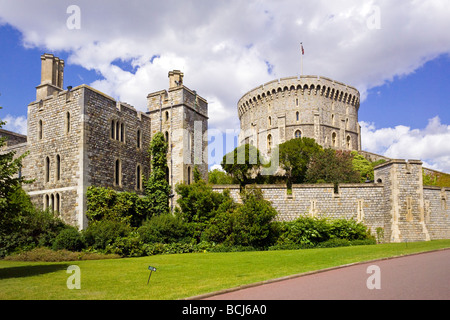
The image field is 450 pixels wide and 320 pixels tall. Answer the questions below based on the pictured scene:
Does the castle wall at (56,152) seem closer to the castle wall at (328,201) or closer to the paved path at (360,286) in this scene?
the castle wall at (328,201)

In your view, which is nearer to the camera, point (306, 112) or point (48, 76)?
point (48, 76)

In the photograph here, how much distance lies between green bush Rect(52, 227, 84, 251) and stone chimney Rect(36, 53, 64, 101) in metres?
11.7

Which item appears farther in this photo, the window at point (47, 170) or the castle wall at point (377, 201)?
the window at point (47, 170)

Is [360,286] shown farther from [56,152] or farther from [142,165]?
[142,165]

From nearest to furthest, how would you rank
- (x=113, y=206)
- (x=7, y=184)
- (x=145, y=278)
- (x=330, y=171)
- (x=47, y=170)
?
(x=145, y=278) → (x=7, y=184) → (x=113, y=206) → (x=47, y=170) → (x=330, y=171)

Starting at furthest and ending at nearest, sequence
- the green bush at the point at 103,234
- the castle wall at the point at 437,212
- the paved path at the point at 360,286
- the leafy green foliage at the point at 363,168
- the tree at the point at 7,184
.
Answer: the leafy green foliage at the point at 363,168 < the castle wall at the point at 437,212 < the green bush at the point at 103,234 < the tree at the point at 7,184 < the paved path at the point at 360,286

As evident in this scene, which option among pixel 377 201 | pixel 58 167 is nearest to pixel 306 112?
pixel 377 201

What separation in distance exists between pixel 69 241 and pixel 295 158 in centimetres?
2829

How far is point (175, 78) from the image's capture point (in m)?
32.2

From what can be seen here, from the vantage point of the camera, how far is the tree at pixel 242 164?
1698 inches

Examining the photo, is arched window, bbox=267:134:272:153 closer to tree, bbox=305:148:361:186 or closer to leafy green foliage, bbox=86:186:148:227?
tree, bbox=305:148:361:186

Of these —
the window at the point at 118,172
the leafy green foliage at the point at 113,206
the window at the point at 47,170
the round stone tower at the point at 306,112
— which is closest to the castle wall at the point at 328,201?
the leafy green foliage at the point at 113,206
